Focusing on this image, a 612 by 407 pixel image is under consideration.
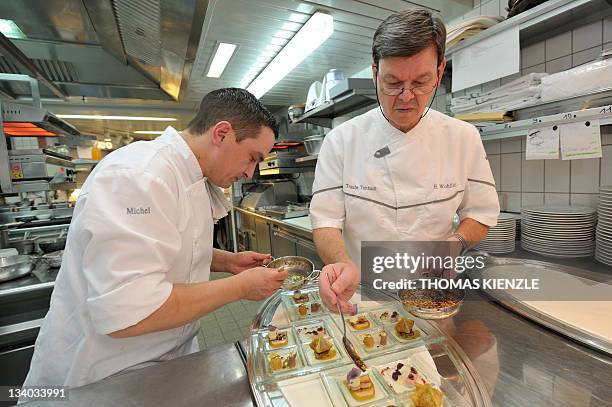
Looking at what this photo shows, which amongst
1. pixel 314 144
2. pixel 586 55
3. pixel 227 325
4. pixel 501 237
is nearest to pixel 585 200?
pixel 501 237

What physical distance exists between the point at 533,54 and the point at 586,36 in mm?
248

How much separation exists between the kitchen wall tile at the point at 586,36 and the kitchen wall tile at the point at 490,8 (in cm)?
55

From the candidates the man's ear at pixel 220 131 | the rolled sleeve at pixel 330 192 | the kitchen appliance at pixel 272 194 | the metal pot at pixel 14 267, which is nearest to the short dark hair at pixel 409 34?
the rolled sleeve at pixel 330 192

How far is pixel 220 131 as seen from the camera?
1.07 m

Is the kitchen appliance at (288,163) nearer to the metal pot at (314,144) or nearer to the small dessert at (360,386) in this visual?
the metal pot at (314,144)

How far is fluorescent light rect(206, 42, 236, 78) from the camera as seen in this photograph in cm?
292

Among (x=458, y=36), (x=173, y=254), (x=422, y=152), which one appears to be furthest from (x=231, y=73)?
(x=173, y=254)

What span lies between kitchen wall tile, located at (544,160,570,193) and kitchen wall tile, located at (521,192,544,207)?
0.17 feet

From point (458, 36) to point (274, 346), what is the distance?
189 cm

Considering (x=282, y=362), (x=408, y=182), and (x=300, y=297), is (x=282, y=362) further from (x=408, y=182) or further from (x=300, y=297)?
(x=408, y=182)

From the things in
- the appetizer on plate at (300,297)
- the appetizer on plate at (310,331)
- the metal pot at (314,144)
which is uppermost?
the metal pot at (314,144)

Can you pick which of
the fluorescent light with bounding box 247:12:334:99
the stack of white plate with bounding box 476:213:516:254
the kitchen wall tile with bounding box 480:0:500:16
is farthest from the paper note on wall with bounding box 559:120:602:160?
the fluorescent light with bounding box 247:12:334:99

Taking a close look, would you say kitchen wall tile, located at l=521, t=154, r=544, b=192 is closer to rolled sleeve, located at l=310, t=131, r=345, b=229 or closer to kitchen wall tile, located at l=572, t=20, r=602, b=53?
kitchen wall tile, located at l=572, t=20, r=602, b=53

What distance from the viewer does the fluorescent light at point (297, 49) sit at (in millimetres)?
2496
